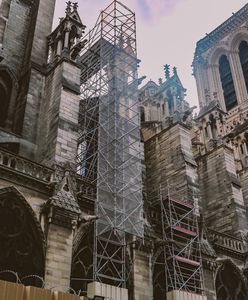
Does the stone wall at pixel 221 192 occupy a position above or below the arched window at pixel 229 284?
above

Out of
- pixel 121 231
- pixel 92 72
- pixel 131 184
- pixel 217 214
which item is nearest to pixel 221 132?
pixel 217 214

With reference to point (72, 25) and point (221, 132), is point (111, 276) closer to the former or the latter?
point (72, 25)

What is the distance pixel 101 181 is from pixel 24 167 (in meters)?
3.32

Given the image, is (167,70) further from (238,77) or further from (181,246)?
(181,246)

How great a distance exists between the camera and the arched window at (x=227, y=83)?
4112 cm

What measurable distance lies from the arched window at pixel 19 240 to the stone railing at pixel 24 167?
2.31ft

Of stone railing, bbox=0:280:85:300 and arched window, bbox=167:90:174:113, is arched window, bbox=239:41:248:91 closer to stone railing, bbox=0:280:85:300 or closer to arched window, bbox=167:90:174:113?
arched window, bbox=167:90:174:113

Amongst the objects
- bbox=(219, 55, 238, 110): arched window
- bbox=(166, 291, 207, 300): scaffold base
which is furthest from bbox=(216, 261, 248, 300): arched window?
bbox=(219, 55, 238, 110): arched window

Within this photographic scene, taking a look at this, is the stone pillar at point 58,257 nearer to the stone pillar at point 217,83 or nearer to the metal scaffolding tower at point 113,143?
the metal scaffolding tower at point 113,143

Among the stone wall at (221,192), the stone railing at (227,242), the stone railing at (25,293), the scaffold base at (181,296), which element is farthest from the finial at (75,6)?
the stone railing at (25,293)

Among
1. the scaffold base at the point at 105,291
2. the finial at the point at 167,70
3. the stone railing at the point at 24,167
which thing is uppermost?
the finial at the point at 167,70

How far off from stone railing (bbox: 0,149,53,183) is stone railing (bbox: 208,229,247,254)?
797 cm

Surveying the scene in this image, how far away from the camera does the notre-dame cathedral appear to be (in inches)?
537

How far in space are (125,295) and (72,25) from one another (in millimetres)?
11065
